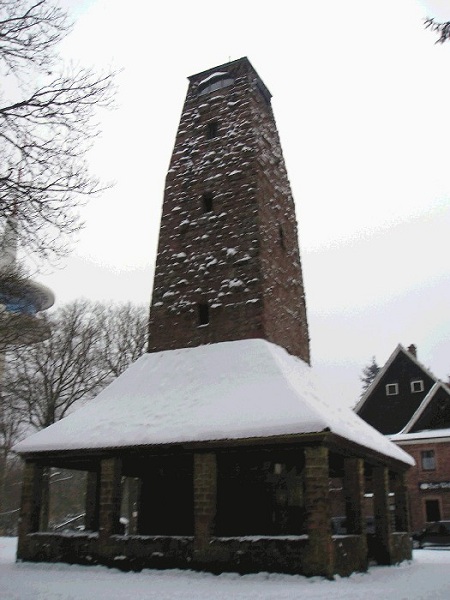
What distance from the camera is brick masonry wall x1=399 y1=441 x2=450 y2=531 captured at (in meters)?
25.4

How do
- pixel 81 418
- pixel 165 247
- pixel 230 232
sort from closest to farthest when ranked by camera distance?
pixel 81 418 → pixel 230 232 → pixel 165 247

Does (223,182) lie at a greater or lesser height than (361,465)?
greater

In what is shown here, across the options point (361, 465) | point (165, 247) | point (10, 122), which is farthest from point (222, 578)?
point (165, 247)

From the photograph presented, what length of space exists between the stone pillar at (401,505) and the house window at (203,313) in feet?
22.1

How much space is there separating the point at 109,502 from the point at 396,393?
20.9 m

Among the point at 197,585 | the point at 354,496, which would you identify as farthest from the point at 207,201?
the point at 197,585

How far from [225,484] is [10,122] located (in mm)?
9753

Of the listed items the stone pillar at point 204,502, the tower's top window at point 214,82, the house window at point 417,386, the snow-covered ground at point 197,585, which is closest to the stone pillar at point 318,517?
the snow-covered ground at point 197,585

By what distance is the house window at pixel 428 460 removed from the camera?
26.1 metres

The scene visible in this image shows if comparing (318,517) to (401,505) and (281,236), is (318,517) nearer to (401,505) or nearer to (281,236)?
(401,505)

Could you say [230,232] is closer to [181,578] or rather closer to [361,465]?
[361,465]

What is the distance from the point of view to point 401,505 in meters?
15.9

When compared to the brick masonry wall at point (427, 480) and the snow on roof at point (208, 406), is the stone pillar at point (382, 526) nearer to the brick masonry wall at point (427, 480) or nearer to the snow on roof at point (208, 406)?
the snow on roof at point (208, 406)

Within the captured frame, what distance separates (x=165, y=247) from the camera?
17.2 meters
